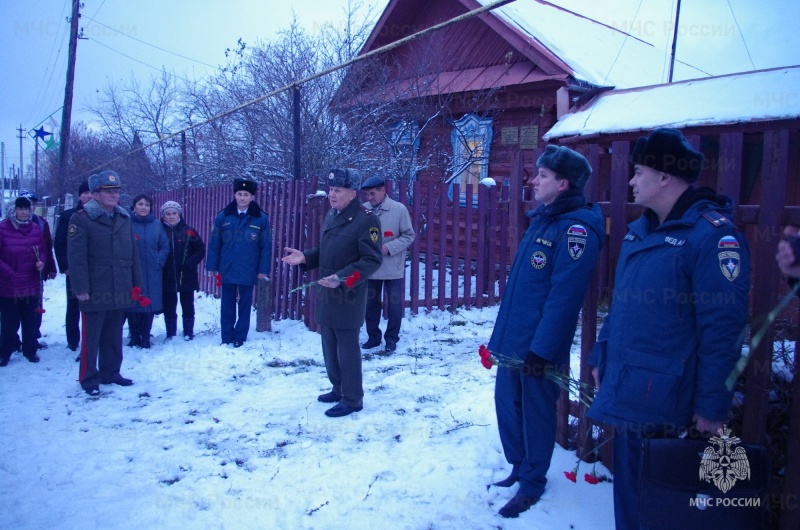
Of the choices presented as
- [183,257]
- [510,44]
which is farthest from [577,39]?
[183,257]

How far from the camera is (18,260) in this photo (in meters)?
6.01

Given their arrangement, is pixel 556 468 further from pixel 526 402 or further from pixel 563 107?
pixel 563 107

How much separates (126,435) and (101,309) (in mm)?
1412

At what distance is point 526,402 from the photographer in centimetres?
298

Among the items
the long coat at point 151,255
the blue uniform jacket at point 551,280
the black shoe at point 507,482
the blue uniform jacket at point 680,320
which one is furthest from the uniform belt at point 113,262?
the blue uniform jacket at point 680,320

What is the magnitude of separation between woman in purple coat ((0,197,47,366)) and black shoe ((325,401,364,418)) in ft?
12.5

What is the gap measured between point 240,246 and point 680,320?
17.3 ft

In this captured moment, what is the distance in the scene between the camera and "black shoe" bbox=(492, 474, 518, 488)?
319 centimetres

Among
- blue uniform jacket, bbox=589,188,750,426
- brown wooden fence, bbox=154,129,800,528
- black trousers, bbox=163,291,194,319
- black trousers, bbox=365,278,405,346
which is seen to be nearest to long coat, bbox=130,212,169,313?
black trousers, bbox=163,291,194,319

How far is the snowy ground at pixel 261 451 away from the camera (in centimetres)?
304

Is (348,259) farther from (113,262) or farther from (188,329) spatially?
(188,329)

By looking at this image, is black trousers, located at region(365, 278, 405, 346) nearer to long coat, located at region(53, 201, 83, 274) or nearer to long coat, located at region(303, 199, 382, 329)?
long coat, located at region(303, 199, 382, 329)

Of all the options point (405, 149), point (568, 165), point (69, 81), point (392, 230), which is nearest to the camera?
point (568, 165)
